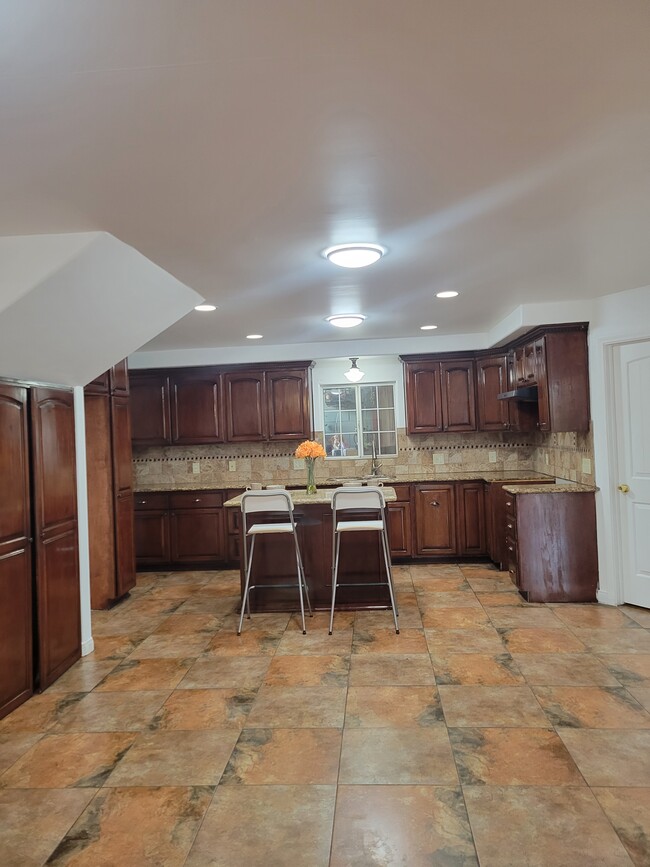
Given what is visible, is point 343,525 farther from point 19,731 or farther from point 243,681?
point 19,731

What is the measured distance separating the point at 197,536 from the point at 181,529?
0.19 meters

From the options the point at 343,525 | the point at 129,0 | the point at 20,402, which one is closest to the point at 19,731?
the point at 20,402

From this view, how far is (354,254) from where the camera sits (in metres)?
3.04

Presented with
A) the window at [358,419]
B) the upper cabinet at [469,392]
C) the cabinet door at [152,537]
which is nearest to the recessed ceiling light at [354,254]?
the upper cabinet at [469,392]

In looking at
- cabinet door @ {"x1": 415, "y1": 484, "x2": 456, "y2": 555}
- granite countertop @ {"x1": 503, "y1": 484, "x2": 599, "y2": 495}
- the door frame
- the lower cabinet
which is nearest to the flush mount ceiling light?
cabinet door @ {"x1": 415, "y1": 484, "x2": 456, "y2": 555}

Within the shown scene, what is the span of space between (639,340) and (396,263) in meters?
2.23

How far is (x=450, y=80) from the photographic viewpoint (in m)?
1.59

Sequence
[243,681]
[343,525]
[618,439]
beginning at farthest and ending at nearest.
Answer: [618,439] < [343,525] < [243,681]

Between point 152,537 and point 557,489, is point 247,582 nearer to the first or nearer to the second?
point 152,537

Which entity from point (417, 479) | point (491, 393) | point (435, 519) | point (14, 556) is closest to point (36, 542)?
point (14, 556)

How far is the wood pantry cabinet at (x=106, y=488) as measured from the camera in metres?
4.98

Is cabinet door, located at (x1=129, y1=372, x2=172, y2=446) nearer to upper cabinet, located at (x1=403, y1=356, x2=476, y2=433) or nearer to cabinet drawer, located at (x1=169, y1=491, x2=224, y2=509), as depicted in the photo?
cabinet drawer, located at (x1=169, y1=491, x2=224, y2=509)

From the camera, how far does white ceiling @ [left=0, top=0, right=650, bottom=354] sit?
1.35m

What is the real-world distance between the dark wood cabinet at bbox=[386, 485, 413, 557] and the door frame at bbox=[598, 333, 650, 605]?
212 centimetres
